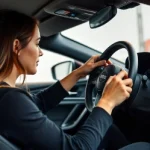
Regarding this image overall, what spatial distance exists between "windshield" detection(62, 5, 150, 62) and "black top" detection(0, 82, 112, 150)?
2.91 feet

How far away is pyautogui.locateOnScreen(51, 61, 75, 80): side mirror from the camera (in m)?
2.47

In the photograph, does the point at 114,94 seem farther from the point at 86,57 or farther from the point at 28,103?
the point at 86,57

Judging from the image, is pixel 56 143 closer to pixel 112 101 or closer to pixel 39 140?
pixel 39 140

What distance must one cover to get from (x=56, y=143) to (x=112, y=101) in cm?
25

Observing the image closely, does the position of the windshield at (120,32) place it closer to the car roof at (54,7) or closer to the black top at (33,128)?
the car roof at (54,7)

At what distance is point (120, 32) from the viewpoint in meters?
2.88

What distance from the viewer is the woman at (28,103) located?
125 centimetres

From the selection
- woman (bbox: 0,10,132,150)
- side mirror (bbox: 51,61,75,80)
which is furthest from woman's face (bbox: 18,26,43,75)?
side mirror (bbox: 51,61,75,80)

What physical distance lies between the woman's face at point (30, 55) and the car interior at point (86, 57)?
297mm

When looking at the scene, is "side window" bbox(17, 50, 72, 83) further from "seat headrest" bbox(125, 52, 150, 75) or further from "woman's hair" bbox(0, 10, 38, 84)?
"woman's hair" bbox(0, 10, 38, 84)

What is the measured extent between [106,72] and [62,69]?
1.06 metres

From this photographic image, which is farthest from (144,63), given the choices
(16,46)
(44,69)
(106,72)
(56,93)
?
(44,69)

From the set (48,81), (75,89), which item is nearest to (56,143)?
(75,89)

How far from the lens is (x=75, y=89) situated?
282 cm
